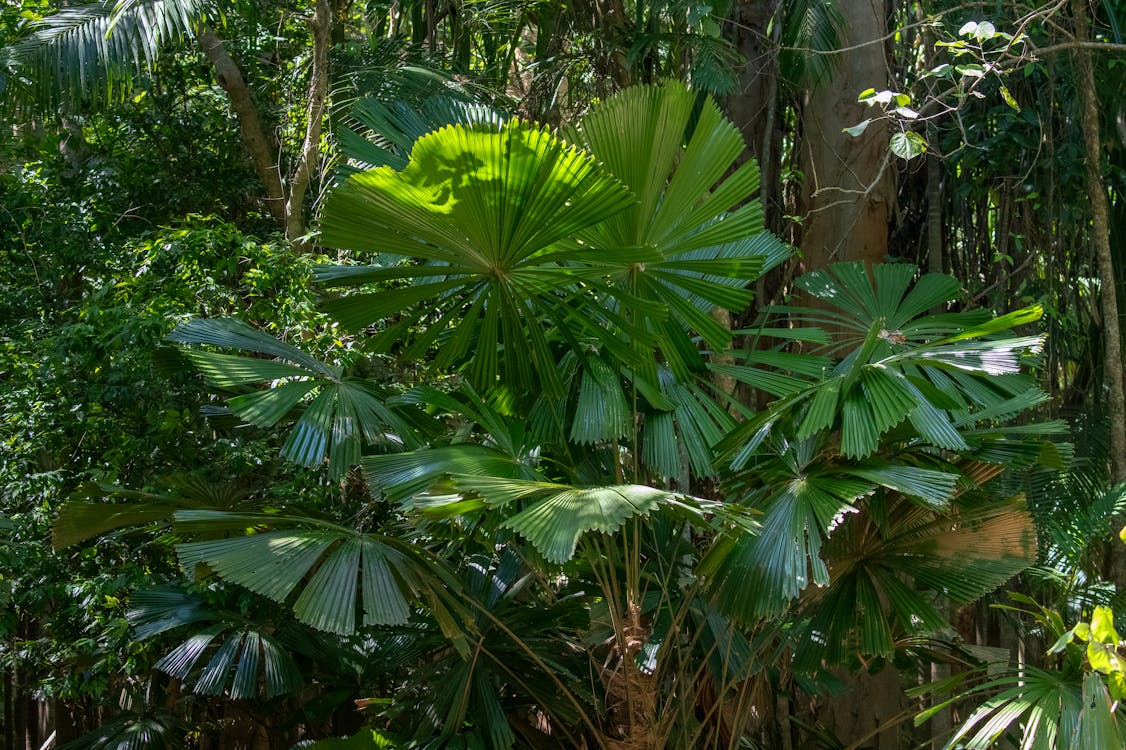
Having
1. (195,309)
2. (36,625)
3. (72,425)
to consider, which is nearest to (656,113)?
(195,309)

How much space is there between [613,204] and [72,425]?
277cm

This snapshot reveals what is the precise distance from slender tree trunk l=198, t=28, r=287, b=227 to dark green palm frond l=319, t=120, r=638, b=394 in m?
2.54

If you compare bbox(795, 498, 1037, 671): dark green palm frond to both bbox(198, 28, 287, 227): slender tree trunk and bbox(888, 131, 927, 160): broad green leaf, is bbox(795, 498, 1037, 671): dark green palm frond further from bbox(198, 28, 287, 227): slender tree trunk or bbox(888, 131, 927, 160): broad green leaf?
bbox(198, 28, 287, 227): slender tree trunk

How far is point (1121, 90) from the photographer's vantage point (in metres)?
5.60

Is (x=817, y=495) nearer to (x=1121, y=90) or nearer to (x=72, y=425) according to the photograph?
(x=72, y=425)

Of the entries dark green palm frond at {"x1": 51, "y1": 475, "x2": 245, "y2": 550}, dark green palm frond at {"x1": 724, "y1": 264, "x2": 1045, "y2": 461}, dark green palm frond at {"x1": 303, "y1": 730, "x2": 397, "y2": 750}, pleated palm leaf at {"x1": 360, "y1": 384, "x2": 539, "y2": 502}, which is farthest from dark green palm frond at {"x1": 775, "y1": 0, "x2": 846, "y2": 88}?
dark green palm frond at {"x1": 303, "y1": 730, "x2": 397, "y2": 750}

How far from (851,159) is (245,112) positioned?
325cm

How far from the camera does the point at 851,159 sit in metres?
5.66

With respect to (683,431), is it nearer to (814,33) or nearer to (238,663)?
(238,663)

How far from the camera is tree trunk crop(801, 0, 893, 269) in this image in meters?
5.66

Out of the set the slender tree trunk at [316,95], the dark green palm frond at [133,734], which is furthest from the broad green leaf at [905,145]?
the dark green palm frond at [133,734]

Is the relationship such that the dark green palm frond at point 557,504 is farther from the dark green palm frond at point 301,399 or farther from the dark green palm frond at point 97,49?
the dark green palm frond at point 97,49

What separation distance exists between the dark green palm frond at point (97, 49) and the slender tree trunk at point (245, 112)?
60 centimetres

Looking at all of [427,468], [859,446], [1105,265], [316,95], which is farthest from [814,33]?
[427,468]
